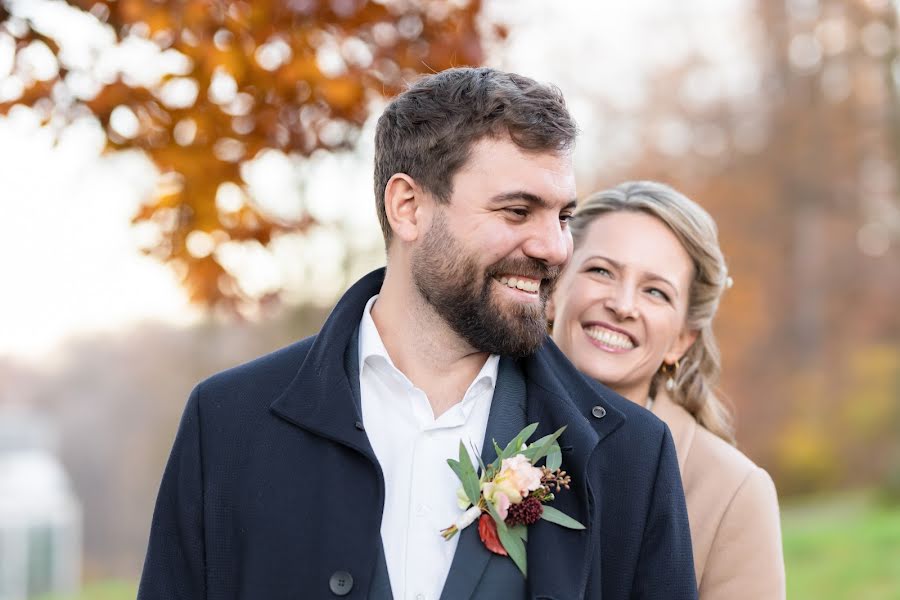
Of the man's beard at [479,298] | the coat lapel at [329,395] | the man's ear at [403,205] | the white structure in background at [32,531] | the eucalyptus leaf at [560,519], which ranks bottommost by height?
the eucalyptus leaf at [560,519]

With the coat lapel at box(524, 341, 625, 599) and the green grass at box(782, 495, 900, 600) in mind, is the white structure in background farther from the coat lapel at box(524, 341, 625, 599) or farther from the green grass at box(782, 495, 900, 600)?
the coat lapel at box(524, 341, 625, 599)

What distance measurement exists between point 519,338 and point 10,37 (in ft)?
8.92

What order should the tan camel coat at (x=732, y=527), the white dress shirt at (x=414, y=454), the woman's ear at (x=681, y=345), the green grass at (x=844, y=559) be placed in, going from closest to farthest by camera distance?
the white dress shirt at (x=414, y=454) < the tan camel coat at (x=732, y=527) < the woman's ear at (x=681, y=345) < the green grass at (x=844, y=559)

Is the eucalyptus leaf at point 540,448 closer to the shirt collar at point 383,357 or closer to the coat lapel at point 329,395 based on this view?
the shirt collar at point 383,357

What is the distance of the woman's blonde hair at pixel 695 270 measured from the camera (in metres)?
3.64

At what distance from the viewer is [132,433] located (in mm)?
27578

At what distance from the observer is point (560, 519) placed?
2.60 metres

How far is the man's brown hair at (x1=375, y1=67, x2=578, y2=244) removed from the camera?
2730 mm

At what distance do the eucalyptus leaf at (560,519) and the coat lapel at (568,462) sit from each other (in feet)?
0.10

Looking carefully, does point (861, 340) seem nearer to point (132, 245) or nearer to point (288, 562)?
point (132, 245)

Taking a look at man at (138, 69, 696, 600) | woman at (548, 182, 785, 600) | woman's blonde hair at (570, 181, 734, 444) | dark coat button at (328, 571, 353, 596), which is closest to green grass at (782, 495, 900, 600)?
woman's blonde hair at (570, 181, 734, 444)

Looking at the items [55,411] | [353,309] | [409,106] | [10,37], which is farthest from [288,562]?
[55,411]

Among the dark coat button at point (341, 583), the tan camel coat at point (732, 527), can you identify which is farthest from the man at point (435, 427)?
the tan camel coat at point (732, 527)

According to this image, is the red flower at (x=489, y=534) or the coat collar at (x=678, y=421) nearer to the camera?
the red flower at (x=489, y=534)
